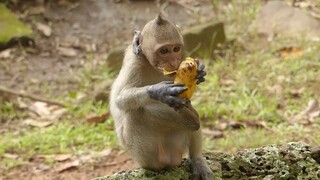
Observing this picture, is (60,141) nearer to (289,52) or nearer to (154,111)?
(154,111)

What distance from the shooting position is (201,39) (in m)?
9.80

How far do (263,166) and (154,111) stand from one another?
2.77 ft

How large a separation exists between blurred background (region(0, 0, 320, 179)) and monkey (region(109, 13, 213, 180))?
230 cm

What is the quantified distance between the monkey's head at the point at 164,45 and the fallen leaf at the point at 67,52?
19.8 feet

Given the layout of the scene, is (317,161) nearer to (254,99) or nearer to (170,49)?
(170,49)

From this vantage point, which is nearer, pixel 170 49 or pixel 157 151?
pixel 170 49

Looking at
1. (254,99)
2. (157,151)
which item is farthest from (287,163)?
(254,99)

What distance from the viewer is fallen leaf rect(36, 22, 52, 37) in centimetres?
1088

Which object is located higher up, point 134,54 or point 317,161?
point 134,54

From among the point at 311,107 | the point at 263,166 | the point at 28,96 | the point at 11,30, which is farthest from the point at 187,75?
the point at 11,30

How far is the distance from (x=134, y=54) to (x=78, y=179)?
2.64 meters

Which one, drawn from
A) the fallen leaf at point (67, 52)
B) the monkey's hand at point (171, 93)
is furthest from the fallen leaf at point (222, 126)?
the monkey's hand at point (171, 93)

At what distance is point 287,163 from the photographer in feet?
15.5

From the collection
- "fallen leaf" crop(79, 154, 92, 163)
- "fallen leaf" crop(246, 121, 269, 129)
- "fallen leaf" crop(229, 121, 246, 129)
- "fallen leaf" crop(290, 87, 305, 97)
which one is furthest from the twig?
"fallen leaf" crop(290, 87, 305, 97)
